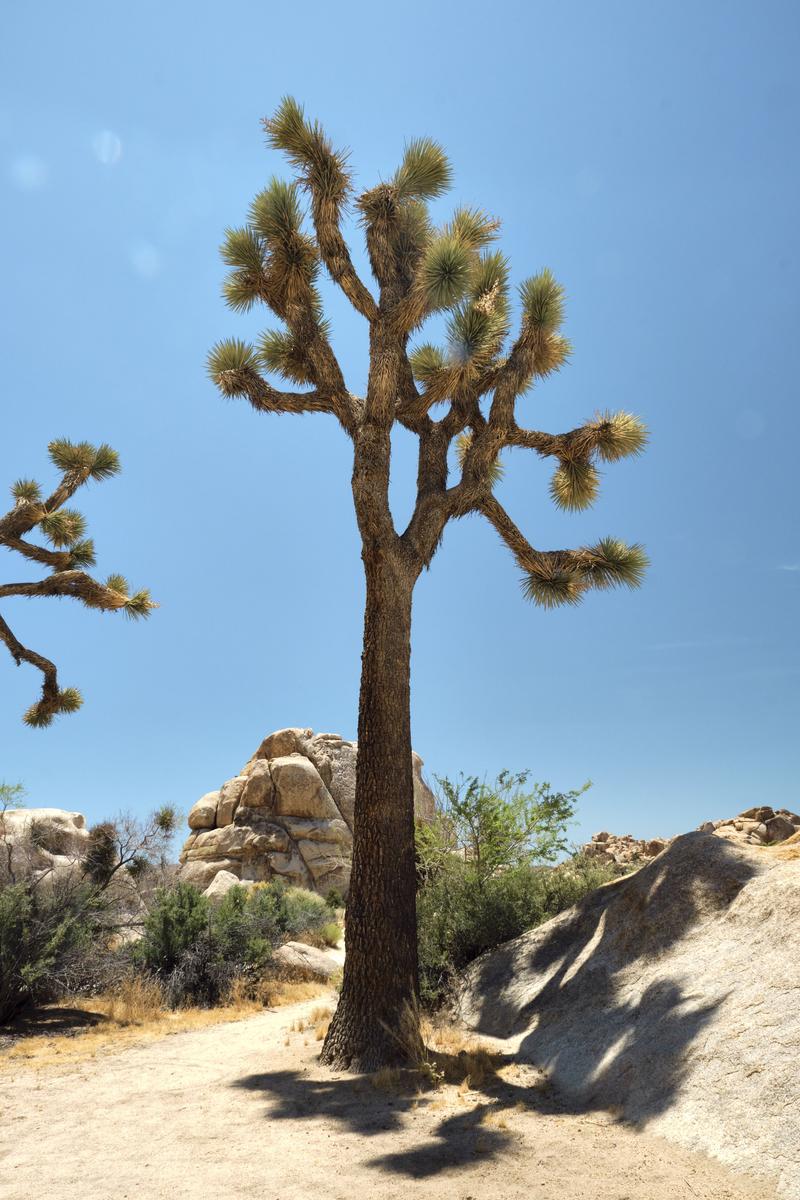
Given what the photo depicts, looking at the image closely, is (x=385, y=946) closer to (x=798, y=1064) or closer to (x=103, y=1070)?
(x=103, y=1070)

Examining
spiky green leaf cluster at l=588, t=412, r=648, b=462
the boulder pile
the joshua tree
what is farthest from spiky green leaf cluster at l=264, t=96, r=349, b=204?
the boulder pile

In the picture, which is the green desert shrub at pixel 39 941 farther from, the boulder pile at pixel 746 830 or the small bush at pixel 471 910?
the boulder pile at pixel 746 830

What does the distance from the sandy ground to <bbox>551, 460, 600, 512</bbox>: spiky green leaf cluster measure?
752cm

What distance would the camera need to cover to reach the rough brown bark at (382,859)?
7852 millimetres

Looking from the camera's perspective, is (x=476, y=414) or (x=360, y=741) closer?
(x=360, y=741)

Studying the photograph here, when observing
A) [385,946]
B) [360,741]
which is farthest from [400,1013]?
[360,741]

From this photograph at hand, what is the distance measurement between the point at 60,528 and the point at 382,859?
1147 centimetres

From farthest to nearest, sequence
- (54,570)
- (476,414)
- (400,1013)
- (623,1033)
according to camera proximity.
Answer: (54,570)
(476,414)
(400,1013)
(623,1033)

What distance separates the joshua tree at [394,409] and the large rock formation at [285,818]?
15.2 meters

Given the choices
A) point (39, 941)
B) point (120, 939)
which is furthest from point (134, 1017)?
point (120, 939)

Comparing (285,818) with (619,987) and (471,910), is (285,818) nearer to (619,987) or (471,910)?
(471,910)

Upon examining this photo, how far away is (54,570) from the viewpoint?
53.8ft

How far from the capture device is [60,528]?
16484mm

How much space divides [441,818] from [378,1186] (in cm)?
702
